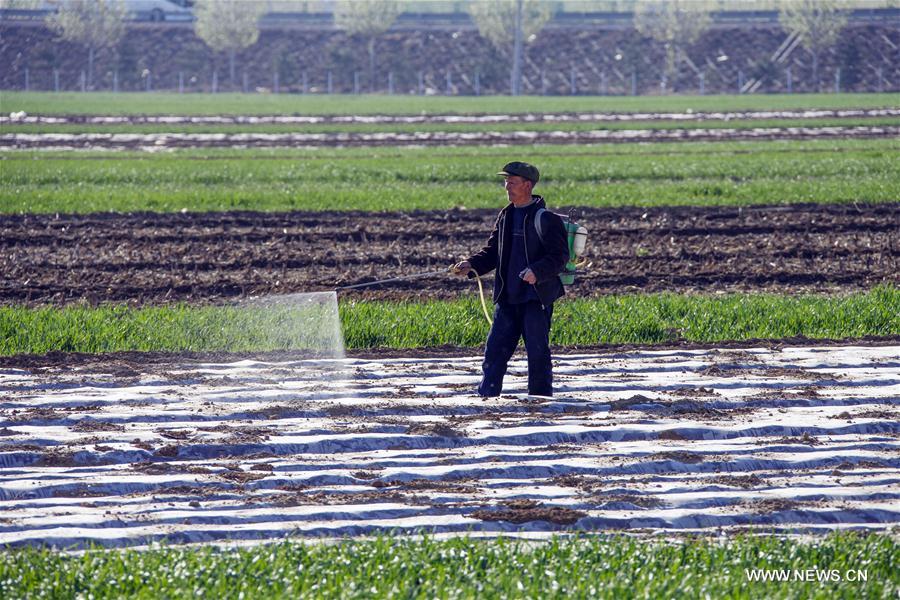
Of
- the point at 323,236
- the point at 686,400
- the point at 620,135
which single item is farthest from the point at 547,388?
the point at 620,135

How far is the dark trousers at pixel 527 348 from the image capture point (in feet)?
31.7

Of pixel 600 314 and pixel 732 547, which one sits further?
pixel 600 314

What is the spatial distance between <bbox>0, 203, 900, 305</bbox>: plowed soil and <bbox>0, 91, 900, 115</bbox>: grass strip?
33.9 metres

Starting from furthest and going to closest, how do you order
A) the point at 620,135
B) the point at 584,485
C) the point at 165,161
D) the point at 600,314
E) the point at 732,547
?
the point at 620,135 → the point at 165,161 → the point at 600,314 → the point at 584,485 → the point at 732,547

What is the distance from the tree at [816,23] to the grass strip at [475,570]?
76.3 metres

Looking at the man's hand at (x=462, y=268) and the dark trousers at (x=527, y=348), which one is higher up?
the man's hand at (x=462, y=268)

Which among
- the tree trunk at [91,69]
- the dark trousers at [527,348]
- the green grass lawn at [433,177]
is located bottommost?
the dark trousers at [527,348]

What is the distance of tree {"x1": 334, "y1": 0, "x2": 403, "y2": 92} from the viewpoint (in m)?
86.5

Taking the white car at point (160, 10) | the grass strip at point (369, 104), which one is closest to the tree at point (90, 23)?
the white car at point (160, 10)

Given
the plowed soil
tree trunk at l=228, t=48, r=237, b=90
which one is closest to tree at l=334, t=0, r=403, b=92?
tree trunk at l=228, t=48, r=237, b=90

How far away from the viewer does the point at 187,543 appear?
6.49 meters

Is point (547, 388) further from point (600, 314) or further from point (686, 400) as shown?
point (600, 314)

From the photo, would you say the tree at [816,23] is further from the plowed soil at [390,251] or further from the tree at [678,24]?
the plowed soil at [390,251]

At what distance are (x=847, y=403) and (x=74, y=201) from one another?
16.4 metres
